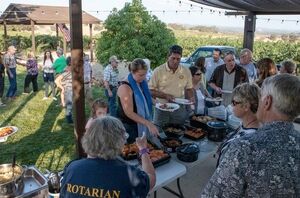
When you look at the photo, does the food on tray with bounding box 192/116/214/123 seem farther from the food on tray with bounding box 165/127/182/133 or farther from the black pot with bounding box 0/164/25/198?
the black pot with bounding box 0/164/25/198

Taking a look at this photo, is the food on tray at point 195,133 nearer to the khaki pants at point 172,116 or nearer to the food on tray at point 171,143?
the food on tray at point 171,143

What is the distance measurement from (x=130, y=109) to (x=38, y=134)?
344 centimetres

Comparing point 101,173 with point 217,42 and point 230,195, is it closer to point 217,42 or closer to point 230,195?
point 230,195

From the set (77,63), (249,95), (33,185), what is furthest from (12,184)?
(249,95)

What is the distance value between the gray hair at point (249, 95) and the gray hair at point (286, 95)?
0.78 m

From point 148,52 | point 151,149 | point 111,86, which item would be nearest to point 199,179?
point 151,149

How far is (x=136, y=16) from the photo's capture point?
8.84 meters

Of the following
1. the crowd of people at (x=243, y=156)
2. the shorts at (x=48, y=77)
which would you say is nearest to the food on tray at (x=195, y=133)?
the crowd of people at (x=243, y=156)

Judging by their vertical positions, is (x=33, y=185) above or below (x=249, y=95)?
below

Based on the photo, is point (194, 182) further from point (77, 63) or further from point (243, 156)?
point (243, 156)

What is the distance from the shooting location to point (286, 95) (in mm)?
1235

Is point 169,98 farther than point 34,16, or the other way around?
point 34,16

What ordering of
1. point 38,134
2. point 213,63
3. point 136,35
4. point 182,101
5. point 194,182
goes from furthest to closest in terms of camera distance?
point 136,35 → point 213,63 → point 38,134 → point 194,182 → point 182,101

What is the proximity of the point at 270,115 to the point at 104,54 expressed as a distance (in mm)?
8103
